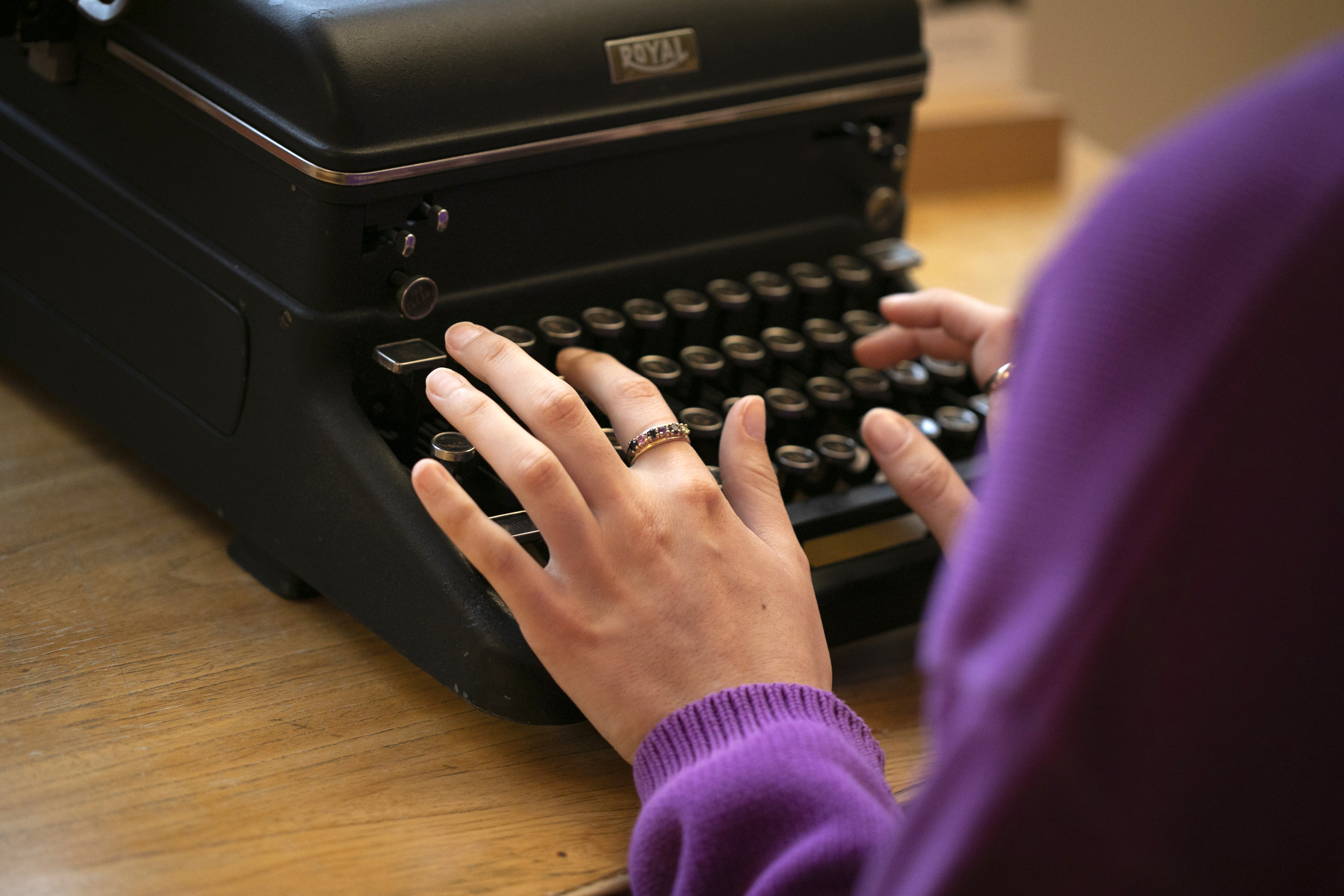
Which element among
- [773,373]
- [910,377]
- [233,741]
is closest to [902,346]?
[910,377]

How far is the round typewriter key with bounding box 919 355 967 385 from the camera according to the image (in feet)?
4.18

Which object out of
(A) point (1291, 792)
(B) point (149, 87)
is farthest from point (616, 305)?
(A) point (1291, 792)

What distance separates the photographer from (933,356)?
4.14ft

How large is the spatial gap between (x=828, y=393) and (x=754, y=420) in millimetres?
236

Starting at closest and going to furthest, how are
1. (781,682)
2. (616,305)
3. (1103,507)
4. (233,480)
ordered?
(1103,507), (781,682), (233,480), (616,305)

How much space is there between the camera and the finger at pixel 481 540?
2.57ft

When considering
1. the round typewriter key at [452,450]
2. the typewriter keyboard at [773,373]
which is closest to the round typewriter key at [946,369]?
Result: the typewriter keyboard at [773,373]

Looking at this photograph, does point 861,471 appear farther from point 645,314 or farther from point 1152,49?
point 1152,49

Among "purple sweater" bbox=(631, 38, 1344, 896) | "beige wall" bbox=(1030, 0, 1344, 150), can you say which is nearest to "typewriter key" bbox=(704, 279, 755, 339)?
"purple sweater" bbox=(631, 38, 1344, 896)

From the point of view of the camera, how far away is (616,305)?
1.21m

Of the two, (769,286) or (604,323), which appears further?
(769,286)

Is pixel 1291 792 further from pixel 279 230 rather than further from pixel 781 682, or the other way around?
pixel 279 230

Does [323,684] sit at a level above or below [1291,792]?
below

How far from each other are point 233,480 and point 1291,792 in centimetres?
83
